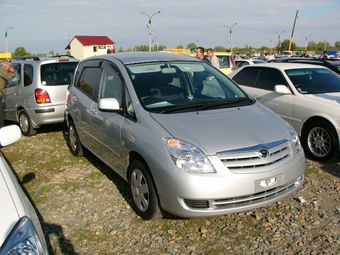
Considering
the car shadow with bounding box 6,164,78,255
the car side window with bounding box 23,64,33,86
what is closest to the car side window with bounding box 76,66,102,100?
the car shadow with bounding box 6,164,78,255

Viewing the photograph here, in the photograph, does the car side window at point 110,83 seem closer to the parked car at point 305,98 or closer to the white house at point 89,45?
the parked car at point 305,98

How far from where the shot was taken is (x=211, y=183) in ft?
10.8

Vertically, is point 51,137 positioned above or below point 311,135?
below

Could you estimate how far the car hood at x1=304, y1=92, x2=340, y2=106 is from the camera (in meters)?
5.79

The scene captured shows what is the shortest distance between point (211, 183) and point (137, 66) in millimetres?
2016

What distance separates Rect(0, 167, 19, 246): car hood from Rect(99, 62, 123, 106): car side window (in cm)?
223

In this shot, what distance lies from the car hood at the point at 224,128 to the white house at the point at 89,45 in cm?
5655

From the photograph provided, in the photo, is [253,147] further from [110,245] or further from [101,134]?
[101,134]

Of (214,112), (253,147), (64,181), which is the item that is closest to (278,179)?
(253,147)

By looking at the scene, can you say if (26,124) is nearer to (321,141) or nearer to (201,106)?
(201,106)

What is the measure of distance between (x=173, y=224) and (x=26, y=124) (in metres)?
5.40

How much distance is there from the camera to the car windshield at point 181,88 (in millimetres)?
4203

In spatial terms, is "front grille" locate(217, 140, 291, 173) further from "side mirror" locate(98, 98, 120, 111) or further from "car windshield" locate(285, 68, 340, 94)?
"car windshield" locate(285, 68, 340, 94)

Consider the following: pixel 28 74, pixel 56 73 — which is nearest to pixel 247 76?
pixel 56 73
